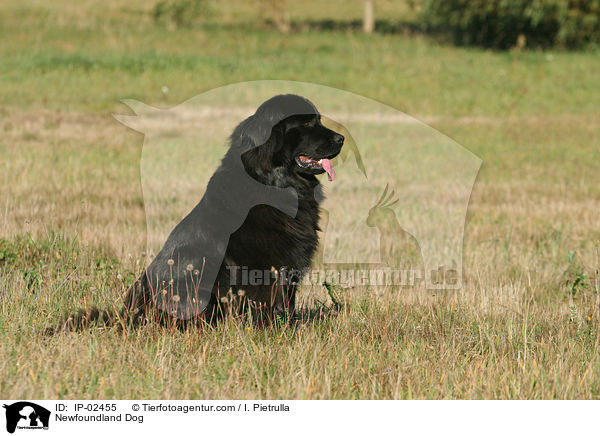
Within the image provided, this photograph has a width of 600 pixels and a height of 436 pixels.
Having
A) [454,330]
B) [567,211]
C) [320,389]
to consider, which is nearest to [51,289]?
[320,389]

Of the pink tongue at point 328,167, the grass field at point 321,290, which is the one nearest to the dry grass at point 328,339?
the grass field at point 321,290

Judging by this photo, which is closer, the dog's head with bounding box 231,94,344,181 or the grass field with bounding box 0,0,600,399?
the grass field with bounding box 0,0,600,399

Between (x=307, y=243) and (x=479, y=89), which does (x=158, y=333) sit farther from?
(x=479, y=89)

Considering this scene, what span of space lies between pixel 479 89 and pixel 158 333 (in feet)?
64.3

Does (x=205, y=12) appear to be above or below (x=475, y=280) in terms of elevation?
above

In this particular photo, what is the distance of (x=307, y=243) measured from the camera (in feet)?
13.9
